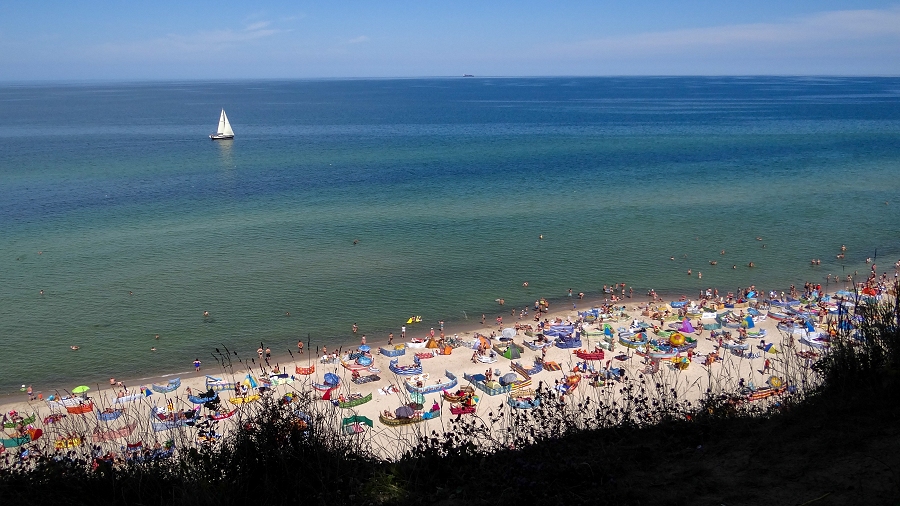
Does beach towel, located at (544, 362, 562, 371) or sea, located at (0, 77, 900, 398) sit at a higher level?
sea, located at (0, 77, 900, 398)

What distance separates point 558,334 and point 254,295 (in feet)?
39.7

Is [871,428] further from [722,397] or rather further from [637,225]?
[637,225]

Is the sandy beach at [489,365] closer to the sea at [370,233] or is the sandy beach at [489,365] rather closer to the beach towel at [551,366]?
the beach towel at [551,366]

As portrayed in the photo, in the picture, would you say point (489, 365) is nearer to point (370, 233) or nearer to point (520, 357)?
point (520, 357)

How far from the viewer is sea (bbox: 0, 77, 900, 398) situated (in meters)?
24.2

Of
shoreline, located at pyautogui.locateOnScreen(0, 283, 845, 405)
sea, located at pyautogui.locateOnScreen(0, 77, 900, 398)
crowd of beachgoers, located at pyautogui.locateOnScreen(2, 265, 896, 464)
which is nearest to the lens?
crowd of beachgoers, located at pyautogui.locateOnScreen(2, 265, 896, 464)

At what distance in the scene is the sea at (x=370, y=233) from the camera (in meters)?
24.2

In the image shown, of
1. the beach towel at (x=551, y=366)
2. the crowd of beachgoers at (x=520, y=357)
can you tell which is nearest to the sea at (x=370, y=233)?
the crowd of beachgoers at (x=520, y=357)

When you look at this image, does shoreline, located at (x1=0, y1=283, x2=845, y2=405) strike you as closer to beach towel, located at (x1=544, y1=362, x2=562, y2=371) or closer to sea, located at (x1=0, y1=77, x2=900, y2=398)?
sea, located at (x1=0, y1=77, x2=900, y2=398)

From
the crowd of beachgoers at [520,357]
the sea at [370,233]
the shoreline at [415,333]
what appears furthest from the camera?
the sea at [370,233]

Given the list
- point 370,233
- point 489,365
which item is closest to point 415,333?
point 489,365

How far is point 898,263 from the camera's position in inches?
1107

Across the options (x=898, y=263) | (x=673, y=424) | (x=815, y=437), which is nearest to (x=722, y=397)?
(x=673, y=424)

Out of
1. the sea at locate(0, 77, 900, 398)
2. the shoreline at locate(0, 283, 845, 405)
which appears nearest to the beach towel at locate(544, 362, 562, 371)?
the shoreline at locate(0, 283, 845, 405)
